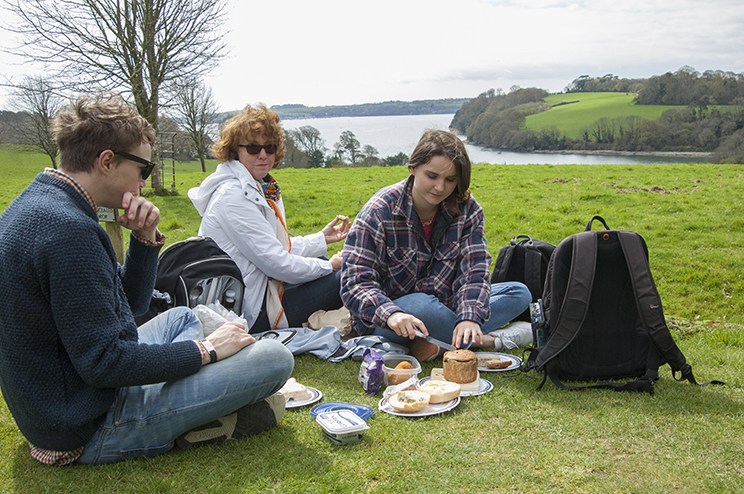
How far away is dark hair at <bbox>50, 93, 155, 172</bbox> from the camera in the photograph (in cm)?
222

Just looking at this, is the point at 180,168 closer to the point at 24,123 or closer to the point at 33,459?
the point at 24,123

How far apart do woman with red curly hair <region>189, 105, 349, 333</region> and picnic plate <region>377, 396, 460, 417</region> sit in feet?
5.31

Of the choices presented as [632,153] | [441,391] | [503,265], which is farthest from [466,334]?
[632,153]

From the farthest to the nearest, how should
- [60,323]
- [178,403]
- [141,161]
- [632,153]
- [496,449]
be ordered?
1. [632,153]
2. [496,449]
3. [178,403]
4. [141,161]
5. [60,323]

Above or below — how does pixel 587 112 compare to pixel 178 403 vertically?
above

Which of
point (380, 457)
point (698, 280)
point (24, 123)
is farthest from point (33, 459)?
point (24, 123)

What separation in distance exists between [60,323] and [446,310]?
8.82 feet

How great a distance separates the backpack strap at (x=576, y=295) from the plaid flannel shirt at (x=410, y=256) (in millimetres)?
582

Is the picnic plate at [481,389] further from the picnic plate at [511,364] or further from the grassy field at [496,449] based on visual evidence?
the picnic plate at [511,364]

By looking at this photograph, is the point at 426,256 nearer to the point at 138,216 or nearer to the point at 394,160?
the point at 138,216

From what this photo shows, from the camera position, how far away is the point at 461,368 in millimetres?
3510

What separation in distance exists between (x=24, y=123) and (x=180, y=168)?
40.1ft

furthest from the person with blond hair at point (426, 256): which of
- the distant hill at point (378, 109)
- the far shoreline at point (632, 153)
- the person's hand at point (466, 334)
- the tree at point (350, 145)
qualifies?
the distant hill at point (378, 109)

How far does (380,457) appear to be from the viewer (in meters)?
2.71
